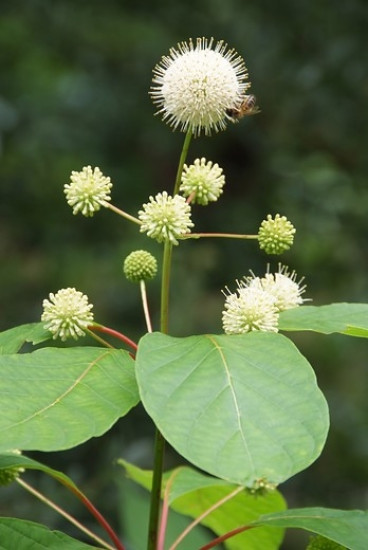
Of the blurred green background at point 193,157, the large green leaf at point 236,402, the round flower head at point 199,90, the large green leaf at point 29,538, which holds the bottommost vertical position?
the large green leaf at point 29,538

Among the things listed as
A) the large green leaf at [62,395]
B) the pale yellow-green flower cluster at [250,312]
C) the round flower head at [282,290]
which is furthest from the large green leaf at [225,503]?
the large green leaf at [62,395]

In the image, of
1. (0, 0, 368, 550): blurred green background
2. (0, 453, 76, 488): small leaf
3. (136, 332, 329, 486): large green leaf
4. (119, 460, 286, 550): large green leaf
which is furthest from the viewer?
(0, 0, 368, 550): blurred green background

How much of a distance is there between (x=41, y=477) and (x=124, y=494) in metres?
0.87

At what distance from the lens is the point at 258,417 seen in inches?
67.3

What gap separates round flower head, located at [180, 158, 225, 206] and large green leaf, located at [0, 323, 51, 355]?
0.49 m

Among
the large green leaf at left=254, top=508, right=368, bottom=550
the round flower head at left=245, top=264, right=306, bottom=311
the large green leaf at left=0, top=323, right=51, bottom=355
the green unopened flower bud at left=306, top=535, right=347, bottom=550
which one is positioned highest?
the round flower head at left=245, top=264, right=306, bottom=311

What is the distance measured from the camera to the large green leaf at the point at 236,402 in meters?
1.60

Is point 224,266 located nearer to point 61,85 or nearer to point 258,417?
point 61,85

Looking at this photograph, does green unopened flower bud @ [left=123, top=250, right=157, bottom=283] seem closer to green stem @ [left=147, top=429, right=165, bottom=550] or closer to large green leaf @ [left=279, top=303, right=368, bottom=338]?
large green leaf @ [left=279, top=303, right=368, bottom=338]

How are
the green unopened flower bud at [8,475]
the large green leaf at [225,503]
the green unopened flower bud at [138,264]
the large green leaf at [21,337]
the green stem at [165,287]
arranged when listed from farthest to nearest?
1. the large green leaf at [225,503]
2. the green unopened flower bud at [138,264]
3. the green unopened flower bud at [8,475]
4. the large green leaf at [21,337]
5. the green stem at [165,287]

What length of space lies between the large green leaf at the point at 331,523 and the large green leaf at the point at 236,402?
501 millimetres

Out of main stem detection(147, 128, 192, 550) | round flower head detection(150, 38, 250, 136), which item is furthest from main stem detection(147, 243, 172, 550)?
round flower head detection(150, 38, 250, 136)

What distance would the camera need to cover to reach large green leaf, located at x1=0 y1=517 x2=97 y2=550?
2104mm

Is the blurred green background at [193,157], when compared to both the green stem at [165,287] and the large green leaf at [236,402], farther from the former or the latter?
the large green leaf at [236,402]
